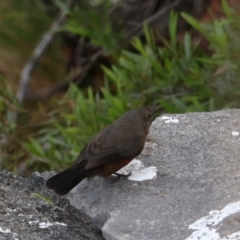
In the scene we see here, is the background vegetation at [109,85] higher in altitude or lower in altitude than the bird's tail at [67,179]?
lower

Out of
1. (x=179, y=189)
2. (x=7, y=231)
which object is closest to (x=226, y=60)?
(x=179, y=189)

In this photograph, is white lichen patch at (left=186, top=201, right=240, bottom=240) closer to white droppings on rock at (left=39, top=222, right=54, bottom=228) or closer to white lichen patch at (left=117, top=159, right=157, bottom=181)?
white lichen patch at (left=117, top=159, right=157, bottom=181)

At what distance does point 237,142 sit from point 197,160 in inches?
9.4

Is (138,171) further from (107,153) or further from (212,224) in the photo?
(212,224)

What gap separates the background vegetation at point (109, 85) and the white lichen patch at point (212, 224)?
189cm

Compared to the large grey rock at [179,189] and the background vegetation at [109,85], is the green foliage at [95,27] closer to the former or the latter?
the background vegetation at [109,85]

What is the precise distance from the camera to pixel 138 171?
3.47m

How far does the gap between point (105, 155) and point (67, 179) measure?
0.26m

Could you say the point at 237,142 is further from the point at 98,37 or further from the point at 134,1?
the point at 134,1

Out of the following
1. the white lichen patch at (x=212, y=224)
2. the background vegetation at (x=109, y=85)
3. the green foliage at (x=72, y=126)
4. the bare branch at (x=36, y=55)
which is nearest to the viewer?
the white lichen patch at (x=212, y=224)

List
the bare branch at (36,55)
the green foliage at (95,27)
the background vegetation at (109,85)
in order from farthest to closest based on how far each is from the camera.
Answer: the bare branch at (36,55), the green foliage at (95,27), the background vegetation at (109,85)

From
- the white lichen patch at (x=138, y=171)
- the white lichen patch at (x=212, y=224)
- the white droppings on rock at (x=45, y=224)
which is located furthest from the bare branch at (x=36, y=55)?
the white lichen patch at (x=212, y=224)

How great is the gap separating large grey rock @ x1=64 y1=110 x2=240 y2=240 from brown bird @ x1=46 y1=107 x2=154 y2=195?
71mm

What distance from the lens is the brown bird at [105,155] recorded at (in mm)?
3345
